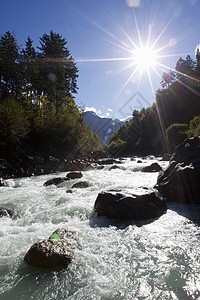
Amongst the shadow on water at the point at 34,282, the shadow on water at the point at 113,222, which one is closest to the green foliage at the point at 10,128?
the shadow on water at the point at 113,222

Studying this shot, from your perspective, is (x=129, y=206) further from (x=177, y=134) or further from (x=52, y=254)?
(x=177, y=134)

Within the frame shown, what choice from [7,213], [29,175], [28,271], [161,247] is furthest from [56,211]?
[29,175]

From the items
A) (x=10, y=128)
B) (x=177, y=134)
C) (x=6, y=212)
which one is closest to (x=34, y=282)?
(x=6, y=212)

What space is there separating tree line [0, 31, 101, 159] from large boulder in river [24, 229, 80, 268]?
31.3ft

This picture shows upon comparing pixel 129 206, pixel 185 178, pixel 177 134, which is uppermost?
pixel 177 134

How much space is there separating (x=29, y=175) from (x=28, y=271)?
8963 millimetres

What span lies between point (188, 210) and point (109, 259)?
2.85 metres

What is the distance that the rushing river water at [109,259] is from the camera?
1.84 meters

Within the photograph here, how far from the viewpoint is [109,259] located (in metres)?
2.40

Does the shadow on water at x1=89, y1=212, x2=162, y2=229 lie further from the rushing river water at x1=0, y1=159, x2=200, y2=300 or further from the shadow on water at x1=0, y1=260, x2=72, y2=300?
the shadow on water at x1=0, y1=260, x2=72, y2=300

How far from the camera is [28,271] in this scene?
7.16 feet

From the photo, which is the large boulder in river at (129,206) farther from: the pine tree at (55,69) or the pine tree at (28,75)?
the pine tree at (55,69)

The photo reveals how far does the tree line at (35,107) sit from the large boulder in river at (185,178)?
9.66m

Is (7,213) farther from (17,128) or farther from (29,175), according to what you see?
(17,128)
